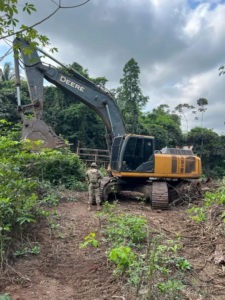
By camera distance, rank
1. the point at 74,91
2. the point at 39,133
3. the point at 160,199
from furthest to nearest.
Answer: the point at 74,91, the point at 39,133, the point at 160,199

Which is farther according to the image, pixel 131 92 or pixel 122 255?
pixel 131 92

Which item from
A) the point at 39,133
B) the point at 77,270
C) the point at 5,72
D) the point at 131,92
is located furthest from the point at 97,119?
the point at 77,270

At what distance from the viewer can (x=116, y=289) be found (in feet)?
10.00

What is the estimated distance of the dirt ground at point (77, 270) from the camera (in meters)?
3.04

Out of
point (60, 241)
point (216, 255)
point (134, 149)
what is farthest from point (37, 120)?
point (216, 255)

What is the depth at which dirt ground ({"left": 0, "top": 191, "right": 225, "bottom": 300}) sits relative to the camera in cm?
304

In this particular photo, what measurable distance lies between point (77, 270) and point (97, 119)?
20.8m

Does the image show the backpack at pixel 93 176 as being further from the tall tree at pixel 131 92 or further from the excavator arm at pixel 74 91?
the tall tree at pixel 131 92

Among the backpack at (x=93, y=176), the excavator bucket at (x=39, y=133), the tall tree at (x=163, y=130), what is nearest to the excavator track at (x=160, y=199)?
the backpack at (x=93, y=176)

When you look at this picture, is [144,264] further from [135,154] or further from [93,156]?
[93,156]

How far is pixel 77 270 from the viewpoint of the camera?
3.71 m

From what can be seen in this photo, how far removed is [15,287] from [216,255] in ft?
9.10

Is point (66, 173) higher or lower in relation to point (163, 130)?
lower

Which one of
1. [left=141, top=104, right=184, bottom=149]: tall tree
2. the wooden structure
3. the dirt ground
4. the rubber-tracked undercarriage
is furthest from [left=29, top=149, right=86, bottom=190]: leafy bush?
[left=141, top=104, right=184, bottom=149]: tall tree
